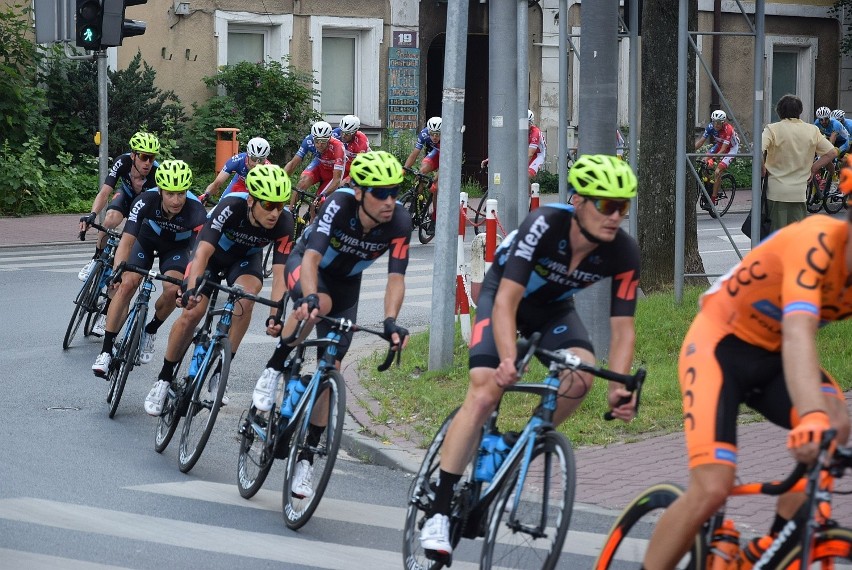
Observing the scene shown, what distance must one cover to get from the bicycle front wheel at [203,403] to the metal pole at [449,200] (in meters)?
2.81

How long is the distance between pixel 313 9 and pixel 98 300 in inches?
701

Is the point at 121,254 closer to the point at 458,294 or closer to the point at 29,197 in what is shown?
the point at 458,294

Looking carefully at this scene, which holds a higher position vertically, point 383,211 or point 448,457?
point 383,211

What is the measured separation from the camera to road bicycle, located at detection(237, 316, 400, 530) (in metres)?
6.78

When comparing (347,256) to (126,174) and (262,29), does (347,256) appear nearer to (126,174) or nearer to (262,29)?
(126,174)

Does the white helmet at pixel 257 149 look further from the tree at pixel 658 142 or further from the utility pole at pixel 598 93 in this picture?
the utility pole at pixel 598 93

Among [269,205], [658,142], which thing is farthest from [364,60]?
[269,205]

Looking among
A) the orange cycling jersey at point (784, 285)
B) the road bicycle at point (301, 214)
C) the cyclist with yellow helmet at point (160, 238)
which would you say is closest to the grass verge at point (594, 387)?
the cyclist with yellow helmet at point (160, 238)

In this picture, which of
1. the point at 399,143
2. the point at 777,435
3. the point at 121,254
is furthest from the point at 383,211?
the point at 399,143

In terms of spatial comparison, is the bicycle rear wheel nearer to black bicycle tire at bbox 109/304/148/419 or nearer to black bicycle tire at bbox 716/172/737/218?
black bicycle tire at bbox 109/304/148/419

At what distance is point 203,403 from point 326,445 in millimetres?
1656

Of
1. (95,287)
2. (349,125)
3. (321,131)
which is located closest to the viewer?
(95,287)

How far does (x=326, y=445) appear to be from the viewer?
22.4ft

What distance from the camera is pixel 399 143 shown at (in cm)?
2916
